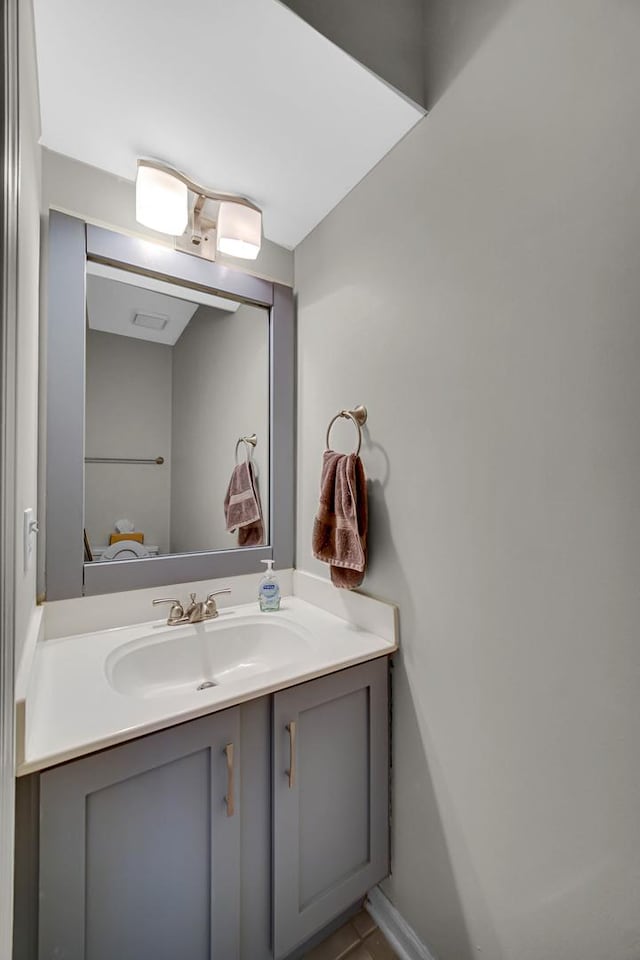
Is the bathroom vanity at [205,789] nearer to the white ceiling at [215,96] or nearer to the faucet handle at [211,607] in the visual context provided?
the faucet handle at [211,607]

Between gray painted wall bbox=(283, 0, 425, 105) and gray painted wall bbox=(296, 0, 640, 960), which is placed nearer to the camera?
gray painted wall bbox=(296, 0, 640, 960)

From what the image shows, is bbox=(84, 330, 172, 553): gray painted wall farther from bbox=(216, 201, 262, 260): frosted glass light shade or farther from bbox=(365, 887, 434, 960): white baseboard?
bbox=(365, 887, 434, 960): white baseboard

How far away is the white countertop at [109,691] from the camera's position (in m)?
0.74

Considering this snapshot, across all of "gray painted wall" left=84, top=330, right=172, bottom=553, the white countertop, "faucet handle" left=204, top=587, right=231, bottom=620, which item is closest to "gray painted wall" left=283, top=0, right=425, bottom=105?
"gray painted wall" left=84, top=330, right=172, bottom=553

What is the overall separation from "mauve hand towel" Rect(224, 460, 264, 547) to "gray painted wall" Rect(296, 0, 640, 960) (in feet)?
1.80

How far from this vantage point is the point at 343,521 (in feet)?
4.01

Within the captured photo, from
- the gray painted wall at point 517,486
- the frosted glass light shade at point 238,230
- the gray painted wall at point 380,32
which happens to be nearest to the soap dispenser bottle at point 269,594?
the gray painted wall at point 517,486

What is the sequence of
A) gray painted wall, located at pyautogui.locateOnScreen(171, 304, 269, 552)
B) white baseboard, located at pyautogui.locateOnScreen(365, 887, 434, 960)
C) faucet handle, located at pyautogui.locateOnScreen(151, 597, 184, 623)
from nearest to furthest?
1. white baseboard, located at pyautogui.locateOnScreen(365, 887, 434, 960)
2. faucet handle, located at pyautogui.locateOnScreen(151, 597, 184, 623)
3. gray painted wall, located at pyautogui.locateOnScreen(171, 304, 269, 552)

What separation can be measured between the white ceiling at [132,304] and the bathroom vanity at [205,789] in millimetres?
976

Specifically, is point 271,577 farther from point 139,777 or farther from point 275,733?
point 139,777

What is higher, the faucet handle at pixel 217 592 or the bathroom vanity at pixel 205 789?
the faucet handle at pixel 217 592

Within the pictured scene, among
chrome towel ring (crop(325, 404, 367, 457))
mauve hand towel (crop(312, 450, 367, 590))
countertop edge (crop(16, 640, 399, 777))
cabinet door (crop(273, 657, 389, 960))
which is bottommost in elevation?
cabinet door (crop(273, 657, 389, 960))

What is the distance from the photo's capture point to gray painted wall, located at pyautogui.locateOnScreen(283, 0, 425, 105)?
92 centimetres

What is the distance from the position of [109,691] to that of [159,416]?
843mm
